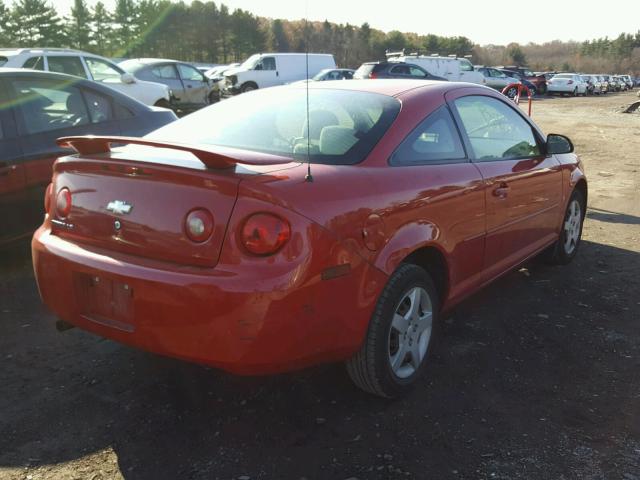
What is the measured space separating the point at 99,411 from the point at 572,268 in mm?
4073

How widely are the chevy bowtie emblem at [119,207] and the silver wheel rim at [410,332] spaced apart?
1.31 m

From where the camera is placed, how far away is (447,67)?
1396 inches

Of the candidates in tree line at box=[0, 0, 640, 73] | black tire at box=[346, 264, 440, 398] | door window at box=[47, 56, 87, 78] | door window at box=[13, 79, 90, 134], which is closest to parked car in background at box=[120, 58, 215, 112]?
door window at box=[47, 56, 87, 78]

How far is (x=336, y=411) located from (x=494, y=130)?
2.19 m

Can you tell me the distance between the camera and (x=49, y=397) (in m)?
2.98

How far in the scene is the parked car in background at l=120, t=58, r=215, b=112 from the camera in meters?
16.4

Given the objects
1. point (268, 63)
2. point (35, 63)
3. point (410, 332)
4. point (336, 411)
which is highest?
point (35, 63)

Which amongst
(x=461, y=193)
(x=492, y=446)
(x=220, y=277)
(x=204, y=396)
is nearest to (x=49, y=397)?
(x=204, y=396)

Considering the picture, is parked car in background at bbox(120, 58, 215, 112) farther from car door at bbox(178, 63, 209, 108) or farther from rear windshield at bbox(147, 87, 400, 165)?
rear windshield at bbox(147, 87, 400, 165)

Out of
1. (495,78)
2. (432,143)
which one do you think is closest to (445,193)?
(432,143)

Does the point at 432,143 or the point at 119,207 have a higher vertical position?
the point at 432,143

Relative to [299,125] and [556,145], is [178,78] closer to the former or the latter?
[556,145]

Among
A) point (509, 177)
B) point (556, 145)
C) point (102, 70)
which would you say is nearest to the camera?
point (509, 177)

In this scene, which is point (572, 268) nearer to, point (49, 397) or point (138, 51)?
point (49, 397)
